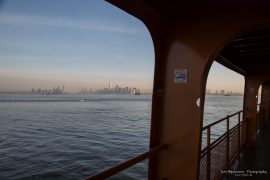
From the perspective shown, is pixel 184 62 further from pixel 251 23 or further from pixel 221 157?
pixel 221 157

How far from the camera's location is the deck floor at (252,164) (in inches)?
168

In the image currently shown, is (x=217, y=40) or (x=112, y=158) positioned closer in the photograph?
(x=217, y=40)

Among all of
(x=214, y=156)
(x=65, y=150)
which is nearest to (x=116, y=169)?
(x=214, y=156)

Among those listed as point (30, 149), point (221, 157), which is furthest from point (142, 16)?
point (30, 149)

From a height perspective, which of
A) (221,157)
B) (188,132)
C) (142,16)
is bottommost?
(221,157)

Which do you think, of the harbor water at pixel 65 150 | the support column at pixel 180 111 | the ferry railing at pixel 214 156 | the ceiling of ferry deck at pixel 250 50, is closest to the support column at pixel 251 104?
the ceiling of ferry deck at pixel 250 50

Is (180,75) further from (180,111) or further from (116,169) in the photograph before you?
(116,169)

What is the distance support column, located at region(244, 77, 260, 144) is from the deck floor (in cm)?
41

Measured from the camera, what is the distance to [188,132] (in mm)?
2701

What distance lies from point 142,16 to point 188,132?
1.19m

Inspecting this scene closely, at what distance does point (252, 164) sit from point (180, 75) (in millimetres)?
3083

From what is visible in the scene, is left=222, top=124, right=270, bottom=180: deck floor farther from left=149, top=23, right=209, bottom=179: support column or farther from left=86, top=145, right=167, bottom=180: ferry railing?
left=86, top=145, right=167, bottom=180: ferry railing

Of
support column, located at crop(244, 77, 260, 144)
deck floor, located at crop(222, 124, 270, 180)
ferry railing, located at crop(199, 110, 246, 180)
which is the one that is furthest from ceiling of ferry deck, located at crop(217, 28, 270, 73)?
deck floor, located at crop(222, 124, 270, 180)

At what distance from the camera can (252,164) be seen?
194 inches
